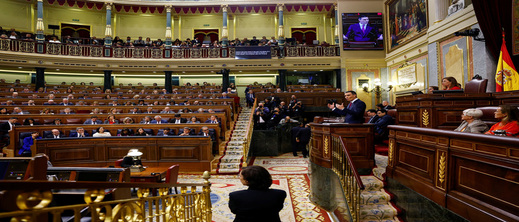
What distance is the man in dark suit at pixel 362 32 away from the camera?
13.9 meters

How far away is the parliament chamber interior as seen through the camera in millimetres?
2105

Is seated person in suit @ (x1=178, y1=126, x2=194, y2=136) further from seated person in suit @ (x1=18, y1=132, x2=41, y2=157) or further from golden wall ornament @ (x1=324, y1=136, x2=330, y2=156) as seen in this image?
golden wall ornament @ (x1=324, y1=136, x2=330, y2=156)

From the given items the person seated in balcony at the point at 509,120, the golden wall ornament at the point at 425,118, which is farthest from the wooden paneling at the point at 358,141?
the person seated in balcony at the point at 509,120

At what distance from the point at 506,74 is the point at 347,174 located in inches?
149

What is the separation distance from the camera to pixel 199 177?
645cm

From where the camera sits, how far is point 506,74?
511cm

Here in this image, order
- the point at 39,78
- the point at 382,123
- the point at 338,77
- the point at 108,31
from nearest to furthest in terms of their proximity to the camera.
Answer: the point at 382,123
the point at 39,78
the point at 338,77
the point at 108,31

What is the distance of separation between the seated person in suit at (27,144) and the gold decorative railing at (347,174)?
260 inches

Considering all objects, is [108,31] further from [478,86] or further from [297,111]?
[478,86]

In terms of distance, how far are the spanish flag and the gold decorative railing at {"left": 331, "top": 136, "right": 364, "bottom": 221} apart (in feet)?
11.0

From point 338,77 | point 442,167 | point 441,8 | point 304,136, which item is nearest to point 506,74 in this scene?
point 442,167

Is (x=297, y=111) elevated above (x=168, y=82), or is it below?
below

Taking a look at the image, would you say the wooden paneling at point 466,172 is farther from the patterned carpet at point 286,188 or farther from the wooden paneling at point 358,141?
the patterned carpet at point 286,188

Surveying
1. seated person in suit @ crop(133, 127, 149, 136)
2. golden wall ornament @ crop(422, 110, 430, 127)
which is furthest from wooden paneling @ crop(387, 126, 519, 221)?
seated person in suit @ crop(133, 127, 149, 136)
